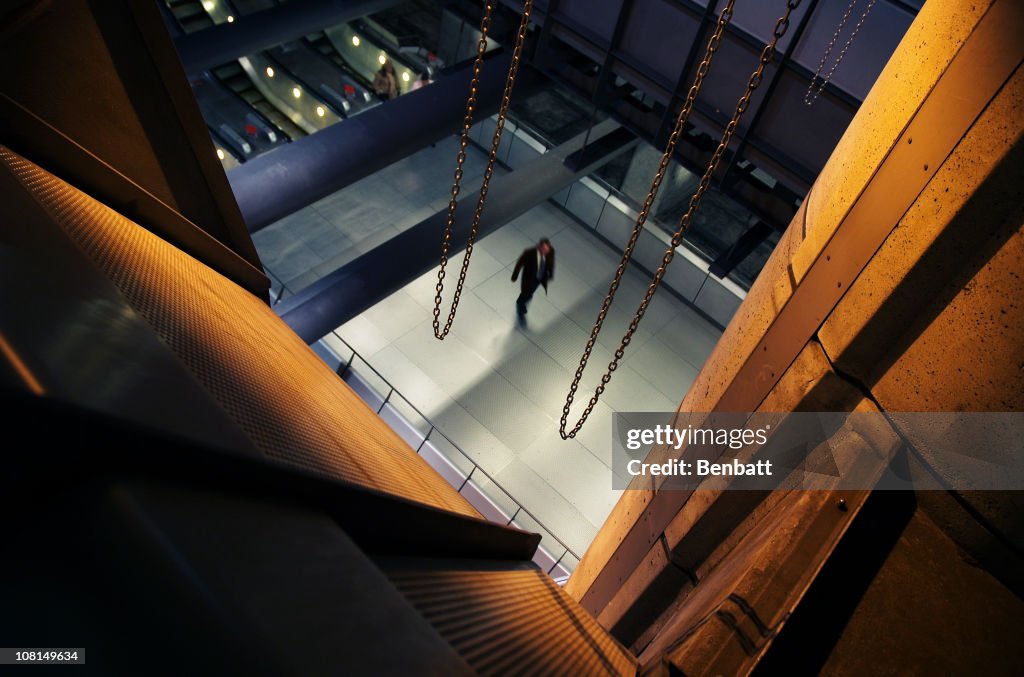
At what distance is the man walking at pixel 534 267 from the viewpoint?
455 inches

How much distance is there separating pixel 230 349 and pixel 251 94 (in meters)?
15.4

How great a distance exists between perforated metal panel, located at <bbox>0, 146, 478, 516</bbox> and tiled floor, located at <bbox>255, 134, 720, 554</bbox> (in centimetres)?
697

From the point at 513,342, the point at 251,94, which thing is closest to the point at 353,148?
the point at 513,342

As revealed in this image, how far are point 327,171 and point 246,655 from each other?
8328mm

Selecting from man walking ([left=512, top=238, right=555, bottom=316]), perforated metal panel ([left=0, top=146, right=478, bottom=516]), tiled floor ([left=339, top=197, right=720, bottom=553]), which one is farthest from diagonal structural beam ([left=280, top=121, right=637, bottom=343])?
perforated metal panel ([left=0, top=146, right=478, bottom=516])

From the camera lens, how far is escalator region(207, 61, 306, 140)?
1545cm

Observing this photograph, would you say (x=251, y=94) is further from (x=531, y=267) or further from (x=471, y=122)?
(x=471, y=122)

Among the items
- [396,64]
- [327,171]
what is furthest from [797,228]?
[396,64]

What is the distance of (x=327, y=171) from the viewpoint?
9000 millimetres

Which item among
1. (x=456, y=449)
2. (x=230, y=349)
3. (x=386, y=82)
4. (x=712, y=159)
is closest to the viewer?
(x=230, y=349)

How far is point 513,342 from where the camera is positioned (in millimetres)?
12031

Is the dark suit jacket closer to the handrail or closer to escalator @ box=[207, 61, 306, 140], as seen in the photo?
the handrail

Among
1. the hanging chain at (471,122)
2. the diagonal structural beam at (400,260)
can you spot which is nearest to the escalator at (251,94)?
the diagonal structural beam at (400,260)

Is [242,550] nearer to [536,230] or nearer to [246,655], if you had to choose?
[246,655]
